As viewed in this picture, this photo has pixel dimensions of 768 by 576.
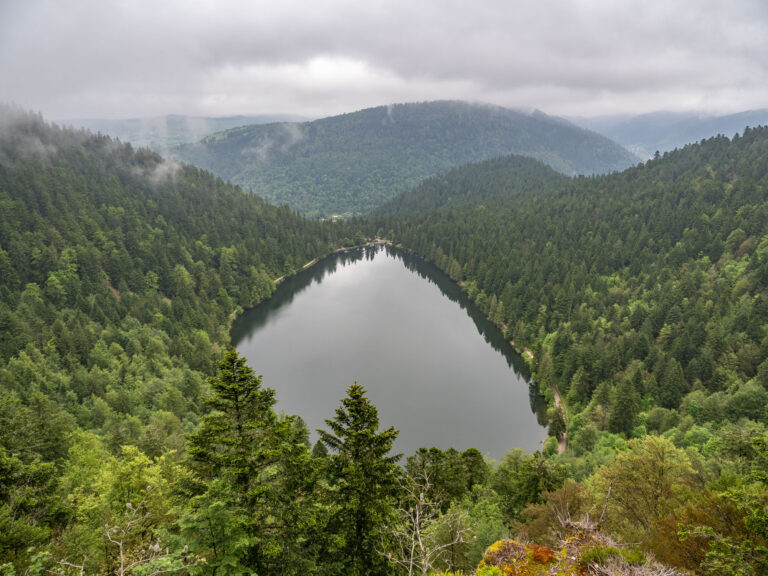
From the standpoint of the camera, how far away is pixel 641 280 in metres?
96.0

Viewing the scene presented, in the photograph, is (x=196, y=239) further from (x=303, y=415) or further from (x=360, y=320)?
(x=303, y=415)

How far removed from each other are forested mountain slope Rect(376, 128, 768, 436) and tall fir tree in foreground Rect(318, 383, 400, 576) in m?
46.7

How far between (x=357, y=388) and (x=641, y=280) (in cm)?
10049

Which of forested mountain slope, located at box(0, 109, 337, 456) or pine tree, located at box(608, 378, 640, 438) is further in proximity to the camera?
forested mountain slope, located at box(0, 109, 337, 456)

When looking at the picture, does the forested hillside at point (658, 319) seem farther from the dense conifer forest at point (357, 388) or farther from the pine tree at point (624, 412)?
the dense conifer forest at point (357, 388)

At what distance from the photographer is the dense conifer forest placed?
15.3 m

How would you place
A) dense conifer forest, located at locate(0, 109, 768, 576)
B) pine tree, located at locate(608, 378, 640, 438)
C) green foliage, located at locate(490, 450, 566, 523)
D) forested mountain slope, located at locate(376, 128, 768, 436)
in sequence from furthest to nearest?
forested mountain slope, located at locate(376, 128, 768, 436) < pine tree, located at locate(608, 378, 640, 438) < green foliage, located at locate(490, 450, 566, 523) < dense conifer forest, located at locate(0, 109, 768, 576)

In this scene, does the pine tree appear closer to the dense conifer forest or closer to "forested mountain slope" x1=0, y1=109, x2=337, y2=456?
the dense conifer forest


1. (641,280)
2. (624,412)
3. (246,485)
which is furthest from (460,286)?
(246,485)

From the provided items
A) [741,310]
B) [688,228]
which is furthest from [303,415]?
[688,228]

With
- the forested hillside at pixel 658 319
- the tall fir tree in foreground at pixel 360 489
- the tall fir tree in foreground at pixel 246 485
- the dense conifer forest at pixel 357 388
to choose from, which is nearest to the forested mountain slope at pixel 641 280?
the forested hillside at pixel 658 319

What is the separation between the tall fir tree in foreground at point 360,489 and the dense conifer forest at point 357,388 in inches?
A: 4.6

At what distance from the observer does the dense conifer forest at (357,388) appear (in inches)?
603

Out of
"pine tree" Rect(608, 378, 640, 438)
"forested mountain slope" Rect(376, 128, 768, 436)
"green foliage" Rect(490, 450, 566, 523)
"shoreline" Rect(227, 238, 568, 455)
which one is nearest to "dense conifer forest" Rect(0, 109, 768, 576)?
"green foliage" Rect(490, 450, 566, 523)
